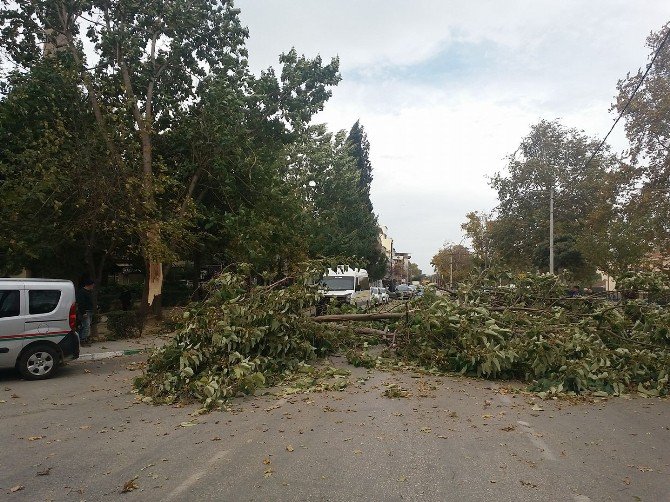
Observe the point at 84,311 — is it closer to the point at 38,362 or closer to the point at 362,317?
the point at 38,362

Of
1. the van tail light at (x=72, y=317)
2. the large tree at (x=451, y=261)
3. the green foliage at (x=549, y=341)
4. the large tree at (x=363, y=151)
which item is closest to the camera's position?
the green foliage at (x=549, y=341)

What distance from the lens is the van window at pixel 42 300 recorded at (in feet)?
34.8

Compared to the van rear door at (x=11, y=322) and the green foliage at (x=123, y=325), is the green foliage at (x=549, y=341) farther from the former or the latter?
the green foliage at (x=123, y=325)

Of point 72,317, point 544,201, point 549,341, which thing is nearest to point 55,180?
point 72,317

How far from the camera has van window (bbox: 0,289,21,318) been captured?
10.3 meters

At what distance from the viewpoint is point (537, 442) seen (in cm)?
620

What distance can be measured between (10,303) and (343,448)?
7368 millimetres

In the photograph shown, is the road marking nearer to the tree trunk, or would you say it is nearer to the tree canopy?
the tree canopy

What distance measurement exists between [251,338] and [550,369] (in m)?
4.96

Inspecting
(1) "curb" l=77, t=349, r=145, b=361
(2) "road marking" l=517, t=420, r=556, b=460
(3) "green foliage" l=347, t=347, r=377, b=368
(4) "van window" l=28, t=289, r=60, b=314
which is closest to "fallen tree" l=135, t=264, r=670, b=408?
(3) "green foliage" l=347, t=347, r=377, b=368

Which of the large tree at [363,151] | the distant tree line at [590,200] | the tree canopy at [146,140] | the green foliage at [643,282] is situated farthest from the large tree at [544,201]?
the green foliage at [643,282]

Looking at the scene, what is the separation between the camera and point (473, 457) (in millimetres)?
5648

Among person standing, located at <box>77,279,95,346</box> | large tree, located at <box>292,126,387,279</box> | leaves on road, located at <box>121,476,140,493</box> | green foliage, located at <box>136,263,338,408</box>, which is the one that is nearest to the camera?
leaves on road, located at <box>121,476,140,493</box>

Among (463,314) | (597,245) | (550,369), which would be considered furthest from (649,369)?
(597,245)
